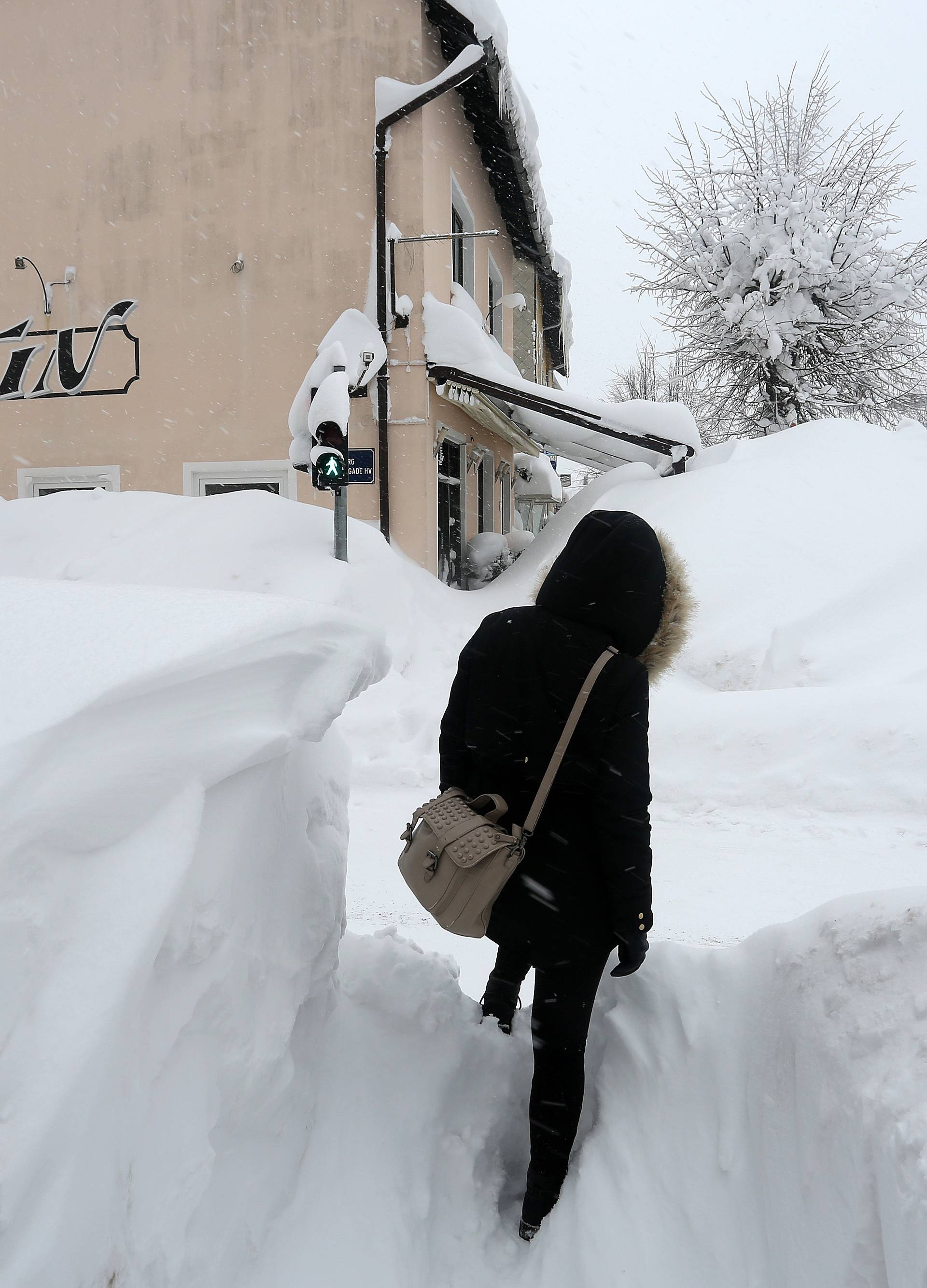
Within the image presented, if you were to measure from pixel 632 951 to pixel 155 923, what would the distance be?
1082mm

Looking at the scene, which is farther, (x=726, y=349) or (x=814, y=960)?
(x=726, y=349)

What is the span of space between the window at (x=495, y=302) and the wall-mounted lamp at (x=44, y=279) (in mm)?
6108

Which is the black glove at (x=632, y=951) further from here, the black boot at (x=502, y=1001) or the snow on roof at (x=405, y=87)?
the snow on roof at (x=405, y=87)

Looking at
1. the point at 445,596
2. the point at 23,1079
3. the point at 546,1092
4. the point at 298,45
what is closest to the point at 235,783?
the point at 23,1079

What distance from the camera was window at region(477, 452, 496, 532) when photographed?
1423 cm

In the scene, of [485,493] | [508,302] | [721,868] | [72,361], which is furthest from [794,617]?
[72,361]

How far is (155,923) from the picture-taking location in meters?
1.27

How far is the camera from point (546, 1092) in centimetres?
194

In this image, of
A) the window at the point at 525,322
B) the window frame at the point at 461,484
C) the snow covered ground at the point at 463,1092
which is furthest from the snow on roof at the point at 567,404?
the snow covered ground at the point at 463,1092

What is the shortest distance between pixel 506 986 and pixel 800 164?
22.0 meters

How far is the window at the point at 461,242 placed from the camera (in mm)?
11266

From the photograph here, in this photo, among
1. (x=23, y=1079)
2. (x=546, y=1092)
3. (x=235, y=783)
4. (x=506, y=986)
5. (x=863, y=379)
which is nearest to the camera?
(x=23, y=1079)

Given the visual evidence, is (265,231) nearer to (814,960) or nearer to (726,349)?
(814,960)

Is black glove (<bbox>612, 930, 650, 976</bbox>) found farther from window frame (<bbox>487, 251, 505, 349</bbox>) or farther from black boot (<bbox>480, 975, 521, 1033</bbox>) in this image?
window frame (<bbox>487, 251, 505, 349</bbox>)
